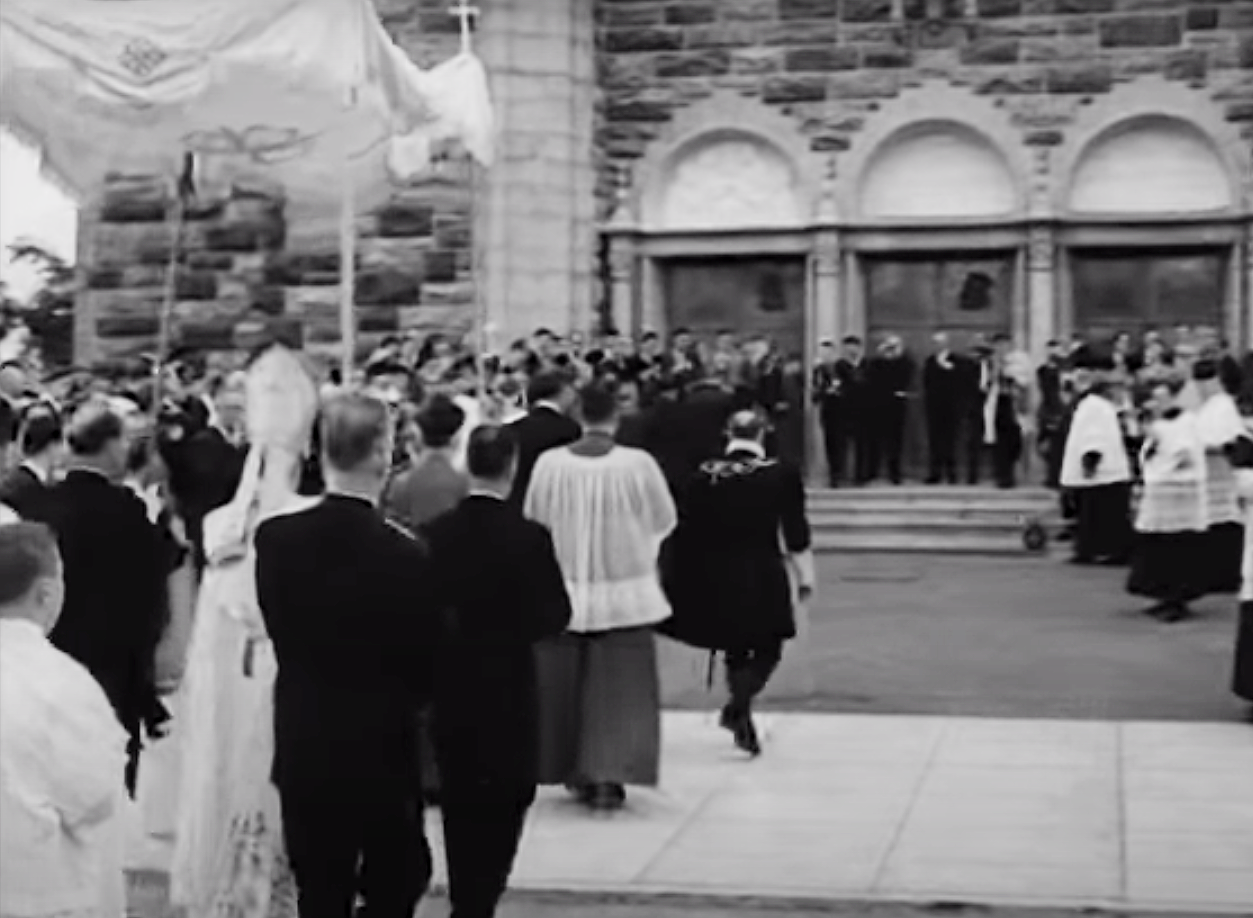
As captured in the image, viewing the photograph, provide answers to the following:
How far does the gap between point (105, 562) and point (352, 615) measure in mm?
2255

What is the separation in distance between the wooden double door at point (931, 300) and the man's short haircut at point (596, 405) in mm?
15212

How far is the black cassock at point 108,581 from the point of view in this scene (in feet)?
25.8

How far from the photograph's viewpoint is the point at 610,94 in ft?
82.7

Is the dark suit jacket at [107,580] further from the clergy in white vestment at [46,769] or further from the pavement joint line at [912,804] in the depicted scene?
the clergy in white vestment at [46,769]

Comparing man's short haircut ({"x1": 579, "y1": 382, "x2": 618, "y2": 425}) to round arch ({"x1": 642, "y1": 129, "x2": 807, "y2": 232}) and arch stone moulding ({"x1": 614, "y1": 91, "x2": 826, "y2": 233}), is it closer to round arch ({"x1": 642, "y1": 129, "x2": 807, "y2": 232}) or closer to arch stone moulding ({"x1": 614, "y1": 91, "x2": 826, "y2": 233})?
arch stone moulding ({"x1": 614, "y1": 91, "x2": 826, "y2": 233})

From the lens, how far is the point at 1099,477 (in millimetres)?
20484

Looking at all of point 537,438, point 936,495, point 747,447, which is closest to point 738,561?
point 747,447

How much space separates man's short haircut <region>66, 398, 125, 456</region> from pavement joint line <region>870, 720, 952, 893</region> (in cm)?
308

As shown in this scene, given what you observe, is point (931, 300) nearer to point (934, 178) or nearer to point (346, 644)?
point (934, 178)

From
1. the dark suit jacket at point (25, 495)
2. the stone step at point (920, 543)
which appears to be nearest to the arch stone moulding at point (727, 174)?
the stone step at point (920, 543)

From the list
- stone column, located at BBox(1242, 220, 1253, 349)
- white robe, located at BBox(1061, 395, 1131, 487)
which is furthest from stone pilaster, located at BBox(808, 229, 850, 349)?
white robe, located at BBox(1061, 395, 1131, 487)

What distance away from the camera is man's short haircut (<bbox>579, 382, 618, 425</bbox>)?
9922 mm

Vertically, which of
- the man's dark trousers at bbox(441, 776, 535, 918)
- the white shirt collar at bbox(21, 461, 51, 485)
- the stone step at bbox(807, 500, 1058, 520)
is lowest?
the man's dark trousers at bbox(441, 776, 535, 918)

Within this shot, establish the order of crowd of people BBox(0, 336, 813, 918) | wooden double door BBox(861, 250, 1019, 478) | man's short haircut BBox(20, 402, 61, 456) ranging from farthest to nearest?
1. wooden double door BBox(861, 250, 1019, 478)
2. man's short haircut BBox(20, 402, 61, 456)
3. crowd of people BBox(0, 336, 813, 918)
